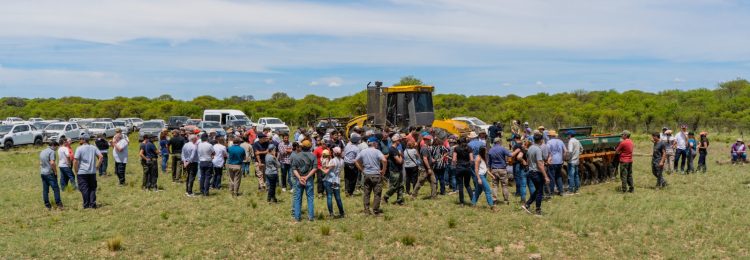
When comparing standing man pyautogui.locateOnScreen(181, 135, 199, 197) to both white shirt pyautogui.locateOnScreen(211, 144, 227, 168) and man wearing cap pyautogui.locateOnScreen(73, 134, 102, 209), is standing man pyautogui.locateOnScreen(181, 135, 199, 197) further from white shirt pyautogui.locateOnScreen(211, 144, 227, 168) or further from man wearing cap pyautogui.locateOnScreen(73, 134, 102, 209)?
man wearing cap pyautogui.locateOnScreen(73, 134, 102, 209)

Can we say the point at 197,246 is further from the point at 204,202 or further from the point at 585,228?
the point at 585,228

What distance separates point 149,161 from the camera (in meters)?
14.4

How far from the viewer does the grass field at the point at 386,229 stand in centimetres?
915

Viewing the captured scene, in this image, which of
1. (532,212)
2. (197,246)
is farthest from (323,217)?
(532,212)

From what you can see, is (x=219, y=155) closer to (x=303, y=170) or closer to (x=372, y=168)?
(x=303, y=170)

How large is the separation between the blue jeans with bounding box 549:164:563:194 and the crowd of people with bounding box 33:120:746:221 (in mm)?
25

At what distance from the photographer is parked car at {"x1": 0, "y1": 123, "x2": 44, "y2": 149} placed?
29500mm

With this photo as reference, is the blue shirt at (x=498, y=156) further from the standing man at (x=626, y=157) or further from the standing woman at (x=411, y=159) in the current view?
the standing man at (x=626, y=157)

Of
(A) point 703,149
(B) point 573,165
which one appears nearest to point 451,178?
(B) point 573,165

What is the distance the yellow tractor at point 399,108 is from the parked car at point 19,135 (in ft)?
63.5

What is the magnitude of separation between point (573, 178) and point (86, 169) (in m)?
10.9

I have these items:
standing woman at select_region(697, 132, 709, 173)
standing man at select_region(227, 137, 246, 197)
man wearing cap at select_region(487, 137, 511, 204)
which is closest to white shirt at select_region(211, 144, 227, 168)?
standing man at select_region(227, 137, 246, 197)

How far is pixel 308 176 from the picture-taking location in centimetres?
1052

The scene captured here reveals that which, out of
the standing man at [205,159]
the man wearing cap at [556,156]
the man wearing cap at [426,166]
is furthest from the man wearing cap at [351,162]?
the man wearing cap at [556,156]
